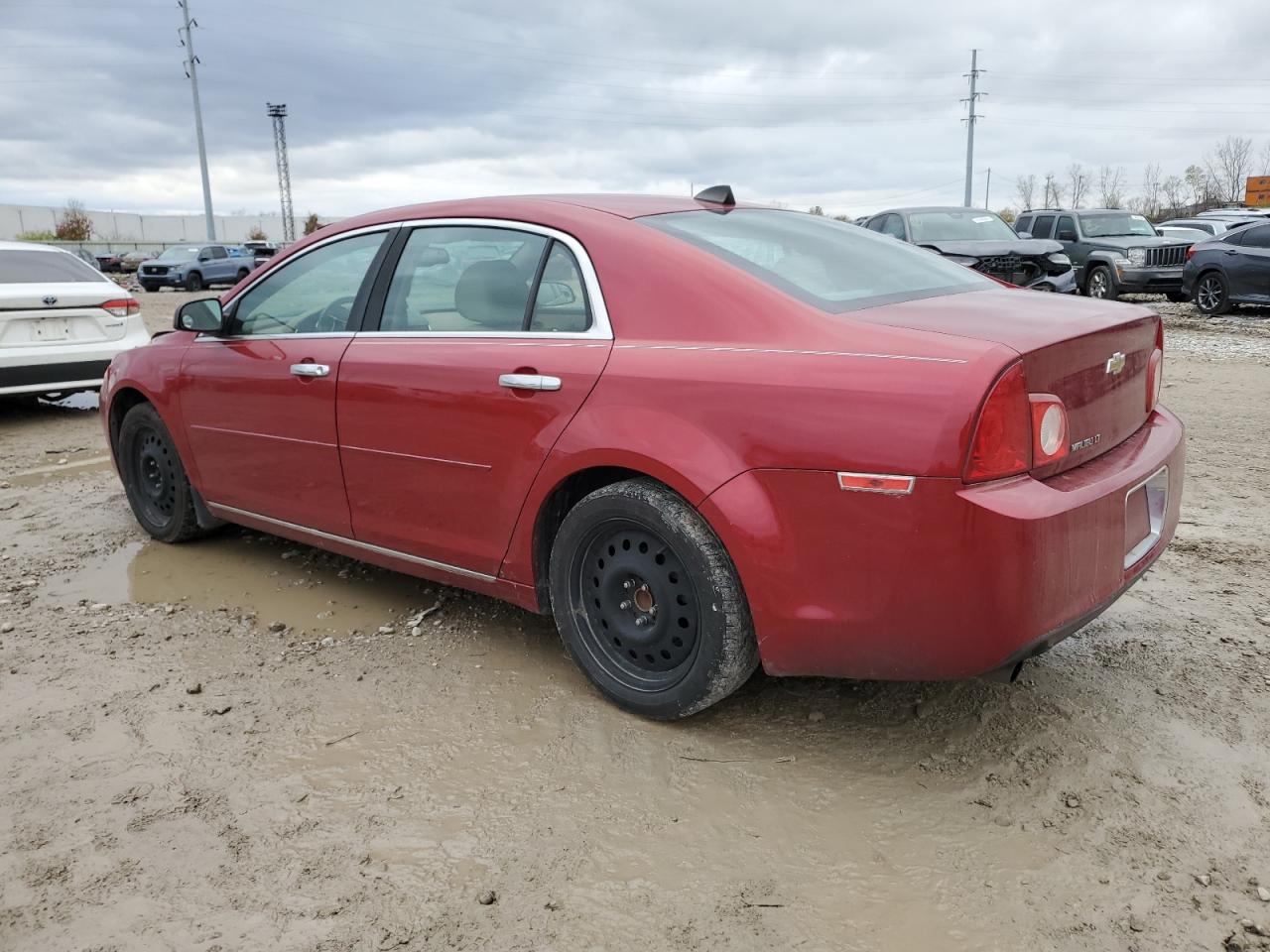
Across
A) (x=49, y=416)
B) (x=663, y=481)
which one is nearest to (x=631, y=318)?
(x=663, y=481)

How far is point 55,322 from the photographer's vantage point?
791 cm

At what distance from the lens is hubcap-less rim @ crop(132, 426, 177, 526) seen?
15.8 ft

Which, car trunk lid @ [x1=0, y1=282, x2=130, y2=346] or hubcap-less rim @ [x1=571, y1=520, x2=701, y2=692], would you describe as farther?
car trunk lid @ [x1=0, y1=282, x2=130, y2=346]

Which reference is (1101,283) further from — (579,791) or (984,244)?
(579,791)

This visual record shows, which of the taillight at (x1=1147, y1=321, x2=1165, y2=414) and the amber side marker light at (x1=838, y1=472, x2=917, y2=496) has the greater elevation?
the taillight at (x1=1147, y1=321, x2=1165, y2=414)

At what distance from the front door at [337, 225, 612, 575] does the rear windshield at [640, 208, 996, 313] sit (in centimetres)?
43

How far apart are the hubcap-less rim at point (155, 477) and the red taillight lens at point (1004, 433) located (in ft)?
12.5

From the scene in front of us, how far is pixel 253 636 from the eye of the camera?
12.7 ft

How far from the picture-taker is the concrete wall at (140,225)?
61.0 meters

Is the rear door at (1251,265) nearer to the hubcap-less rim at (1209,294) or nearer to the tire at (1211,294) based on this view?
the tire at (1211,294)

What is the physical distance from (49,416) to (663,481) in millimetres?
7868

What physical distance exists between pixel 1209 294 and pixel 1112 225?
10.9ft

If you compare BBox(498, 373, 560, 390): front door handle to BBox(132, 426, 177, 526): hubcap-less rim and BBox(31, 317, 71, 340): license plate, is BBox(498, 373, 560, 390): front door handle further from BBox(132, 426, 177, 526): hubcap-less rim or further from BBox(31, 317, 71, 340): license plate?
BBox(31, 317, 71, 340): license plate

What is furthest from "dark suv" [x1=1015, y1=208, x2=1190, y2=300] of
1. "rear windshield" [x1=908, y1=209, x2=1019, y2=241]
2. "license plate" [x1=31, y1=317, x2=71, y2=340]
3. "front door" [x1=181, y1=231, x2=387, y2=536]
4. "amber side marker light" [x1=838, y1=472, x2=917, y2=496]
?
"amber side marker light" [x1=838, y1=472, x2=917, y2=496]
